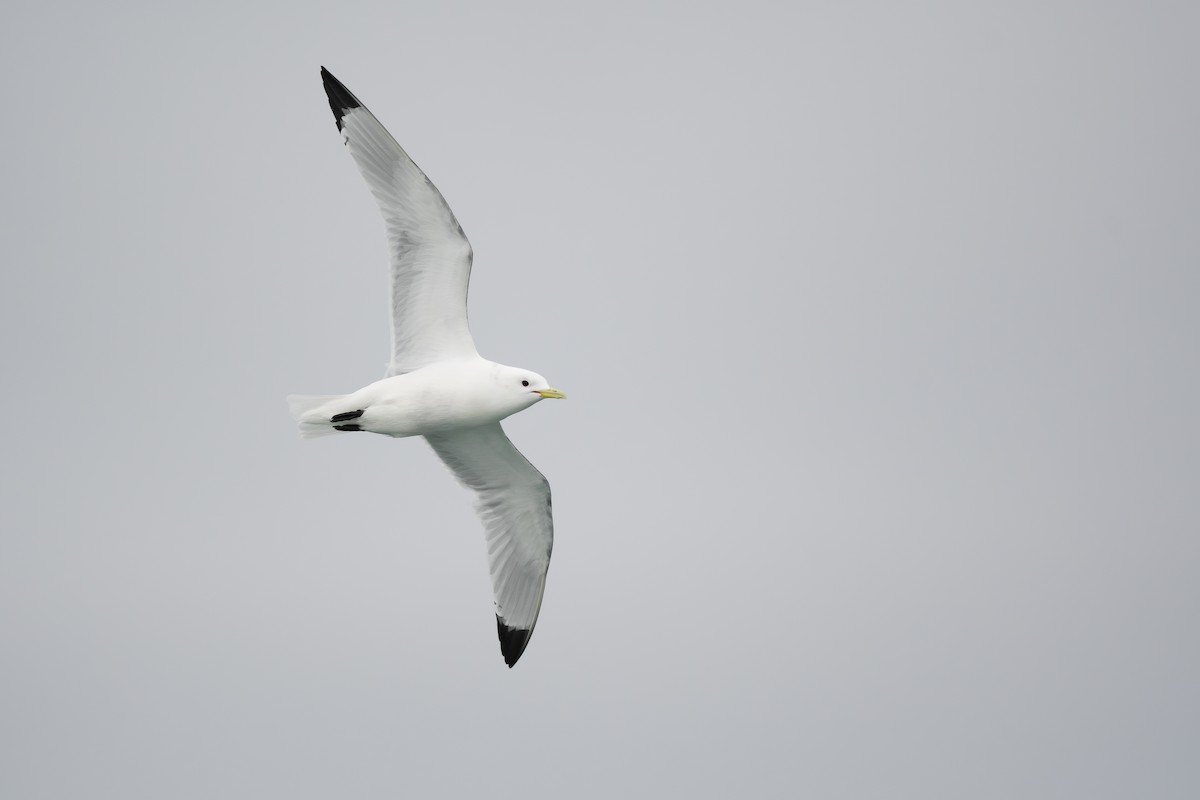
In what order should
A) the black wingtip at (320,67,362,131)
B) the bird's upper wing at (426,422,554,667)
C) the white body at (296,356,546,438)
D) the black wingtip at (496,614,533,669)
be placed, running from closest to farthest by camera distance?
the black wingtip at (320,67,362,131), the white body at (296,356,546,438), the bird's upper wing at (426,422,554,667), the black wingtip at (496,614,533,669)

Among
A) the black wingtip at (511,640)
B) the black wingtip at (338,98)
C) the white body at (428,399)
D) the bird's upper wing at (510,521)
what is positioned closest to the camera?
the black wingtip at (338,98)

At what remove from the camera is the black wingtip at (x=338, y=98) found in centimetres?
935

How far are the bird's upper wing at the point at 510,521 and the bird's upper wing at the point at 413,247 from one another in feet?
3.79

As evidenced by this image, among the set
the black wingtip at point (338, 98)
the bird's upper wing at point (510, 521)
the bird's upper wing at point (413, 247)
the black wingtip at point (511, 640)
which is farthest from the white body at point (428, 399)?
the black wingtip at point (511, 640)

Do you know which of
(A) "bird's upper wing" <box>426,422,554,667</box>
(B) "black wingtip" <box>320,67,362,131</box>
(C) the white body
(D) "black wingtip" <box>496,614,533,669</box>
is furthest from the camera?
(D) "black wingtip" <box>496,614,533,669</box>

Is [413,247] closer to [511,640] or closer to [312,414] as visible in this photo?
[312,414]

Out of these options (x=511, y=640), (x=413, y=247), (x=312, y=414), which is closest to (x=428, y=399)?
(x=312, y=414)

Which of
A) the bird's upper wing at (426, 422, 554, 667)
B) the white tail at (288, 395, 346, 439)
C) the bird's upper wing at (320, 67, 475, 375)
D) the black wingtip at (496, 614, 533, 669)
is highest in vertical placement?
the bird's upper wing at (320, 67, 475, 375)

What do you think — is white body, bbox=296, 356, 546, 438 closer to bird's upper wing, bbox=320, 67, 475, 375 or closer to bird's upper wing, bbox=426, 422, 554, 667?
bird's upper wing, bbox=320, 67, 475, 375

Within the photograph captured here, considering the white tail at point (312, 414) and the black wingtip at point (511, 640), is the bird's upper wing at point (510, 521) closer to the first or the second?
the black wingtip at point (511, 640)

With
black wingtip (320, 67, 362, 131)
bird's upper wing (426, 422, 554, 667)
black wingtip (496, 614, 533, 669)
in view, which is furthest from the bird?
black wingtip (496, 614, 533, 669)

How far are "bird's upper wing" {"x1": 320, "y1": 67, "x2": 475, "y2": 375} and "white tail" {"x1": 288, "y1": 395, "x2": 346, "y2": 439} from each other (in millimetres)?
647

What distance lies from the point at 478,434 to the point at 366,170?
2534mm

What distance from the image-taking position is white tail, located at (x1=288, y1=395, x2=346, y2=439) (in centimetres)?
952
